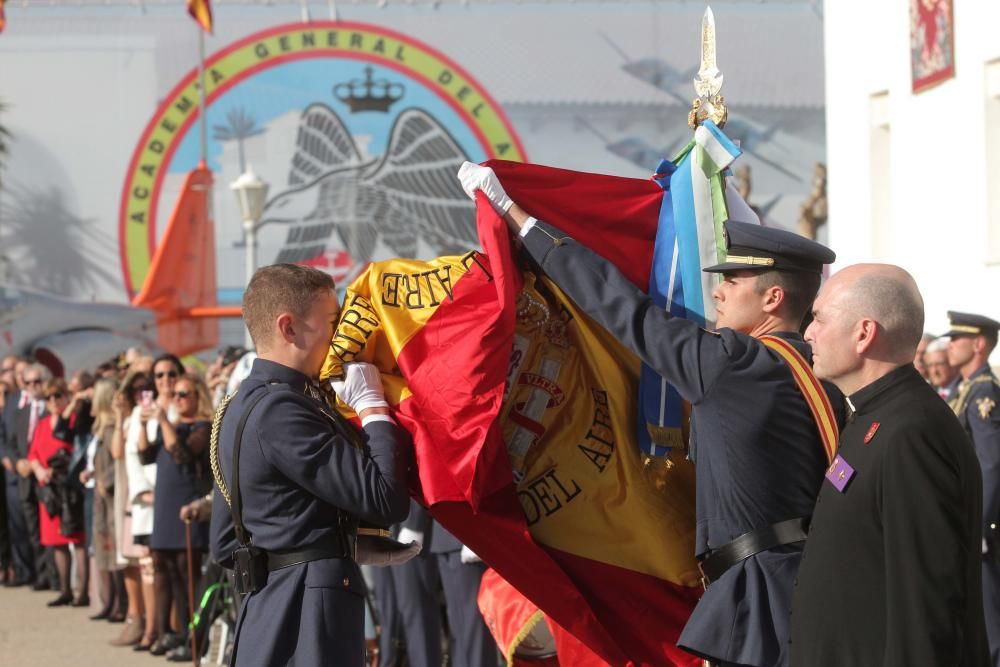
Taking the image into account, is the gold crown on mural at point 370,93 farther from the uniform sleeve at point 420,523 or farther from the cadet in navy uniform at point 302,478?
the cadet in navy uniform at point 302,478

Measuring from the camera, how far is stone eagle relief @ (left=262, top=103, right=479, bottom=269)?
35.6m

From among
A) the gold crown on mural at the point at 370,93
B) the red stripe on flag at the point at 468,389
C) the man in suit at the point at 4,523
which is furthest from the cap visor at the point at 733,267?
the gold crown on mural at the point at 370,93

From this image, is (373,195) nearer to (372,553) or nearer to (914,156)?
(914,156)

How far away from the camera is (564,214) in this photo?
15.0ft

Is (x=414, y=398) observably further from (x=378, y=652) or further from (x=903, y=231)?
(x=903, y=231)

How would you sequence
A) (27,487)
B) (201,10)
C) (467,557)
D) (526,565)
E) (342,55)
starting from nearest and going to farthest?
(526,565) < (467,557) < (27,487) < (201,10) < (342,55)

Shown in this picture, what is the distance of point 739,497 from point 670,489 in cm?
74

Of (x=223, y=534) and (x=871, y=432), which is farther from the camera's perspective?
(x=223, y=534)

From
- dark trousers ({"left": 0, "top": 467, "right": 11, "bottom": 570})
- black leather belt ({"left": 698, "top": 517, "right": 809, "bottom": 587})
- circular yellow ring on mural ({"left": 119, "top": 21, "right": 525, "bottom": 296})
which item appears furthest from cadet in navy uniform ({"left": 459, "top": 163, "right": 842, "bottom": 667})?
circular yellow ring on mural ({"left": 119, "top": 21, "right": 525, "bottom": 296})

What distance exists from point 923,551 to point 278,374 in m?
2.04

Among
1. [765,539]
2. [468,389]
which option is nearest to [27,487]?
[468,389]

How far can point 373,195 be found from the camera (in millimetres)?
36156

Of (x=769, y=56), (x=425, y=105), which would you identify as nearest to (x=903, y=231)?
(x=425, y=105)

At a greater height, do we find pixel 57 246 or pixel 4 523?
pixel 57 246
